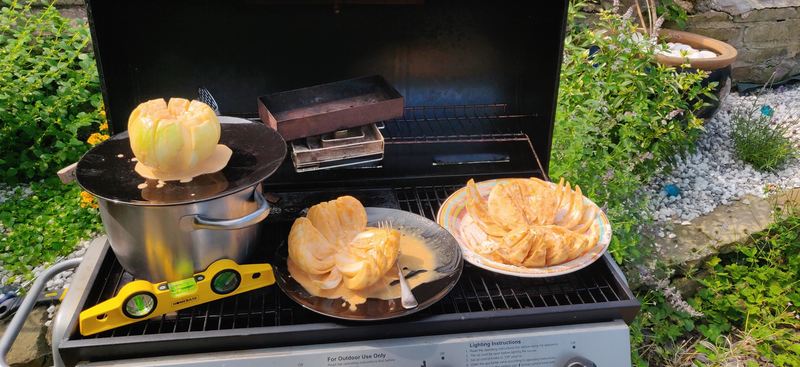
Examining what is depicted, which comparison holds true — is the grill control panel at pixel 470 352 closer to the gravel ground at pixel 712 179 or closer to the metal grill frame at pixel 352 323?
the metal grill frame at pixel 352 323

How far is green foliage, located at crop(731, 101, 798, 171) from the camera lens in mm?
4629

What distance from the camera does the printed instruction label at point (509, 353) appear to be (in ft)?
5.87

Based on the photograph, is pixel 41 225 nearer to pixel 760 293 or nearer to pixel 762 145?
pixel 760 293

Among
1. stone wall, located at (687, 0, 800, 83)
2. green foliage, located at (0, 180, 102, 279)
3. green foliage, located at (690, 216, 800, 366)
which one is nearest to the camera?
green foliage, located at (0, 180, 102, 279)

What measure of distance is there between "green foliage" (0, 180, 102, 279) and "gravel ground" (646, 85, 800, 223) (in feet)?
12.6

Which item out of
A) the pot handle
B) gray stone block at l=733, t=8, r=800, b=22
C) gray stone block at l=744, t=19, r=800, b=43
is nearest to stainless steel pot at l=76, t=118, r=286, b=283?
the pot handle

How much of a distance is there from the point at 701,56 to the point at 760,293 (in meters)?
1.91

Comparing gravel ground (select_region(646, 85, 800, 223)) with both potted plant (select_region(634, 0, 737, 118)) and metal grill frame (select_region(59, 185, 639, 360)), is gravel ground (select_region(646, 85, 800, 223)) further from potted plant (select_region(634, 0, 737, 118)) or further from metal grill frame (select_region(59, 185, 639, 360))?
metal grill frame (select_region(59, 185, 639, 360))

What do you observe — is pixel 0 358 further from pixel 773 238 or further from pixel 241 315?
pixel 773 238

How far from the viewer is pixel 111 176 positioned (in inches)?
67.9

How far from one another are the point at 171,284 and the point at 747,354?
3372 millimetres

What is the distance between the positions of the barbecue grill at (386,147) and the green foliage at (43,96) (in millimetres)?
1933

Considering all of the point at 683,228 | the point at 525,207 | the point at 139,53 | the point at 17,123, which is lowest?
the point at 683,228

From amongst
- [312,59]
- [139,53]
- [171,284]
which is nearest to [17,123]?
[139,53]
